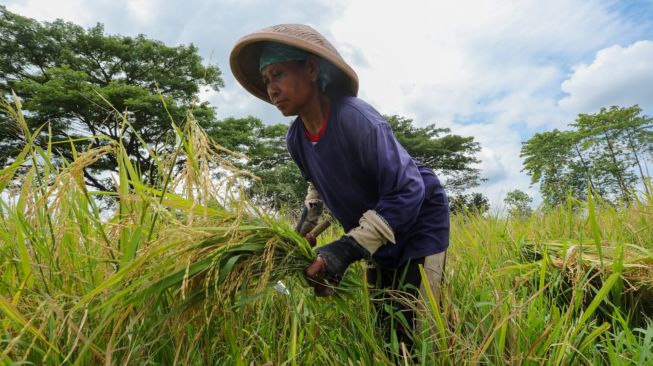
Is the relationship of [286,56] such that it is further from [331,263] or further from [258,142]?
[258,142]

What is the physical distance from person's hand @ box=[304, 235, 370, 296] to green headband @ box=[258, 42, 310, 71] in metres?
0.77

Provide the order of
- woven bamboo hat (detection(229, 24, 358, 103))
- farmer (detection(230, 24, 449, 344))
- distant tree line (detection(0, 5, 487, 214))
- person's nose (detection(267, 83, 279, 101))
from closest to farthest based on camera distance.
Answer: farmer (detection(230, 24, 449, 344)) → woven bamboo hat (detection(229, 24, 358, 103)) → person's nose (detection(267, 83, 279, 101)) → distant tree line (detection(0, 5, 487, 214))

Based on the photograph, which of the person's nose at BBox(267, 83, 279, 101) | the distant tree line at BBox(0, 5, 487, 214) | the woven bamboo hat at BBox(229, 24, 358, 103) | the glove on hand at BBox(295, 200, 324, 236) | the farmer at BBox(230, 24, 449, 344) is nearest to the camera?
the farmer at BBox(230, 24, 449, 344)

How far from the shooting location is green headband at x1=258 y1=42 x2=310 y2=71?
1682 mm

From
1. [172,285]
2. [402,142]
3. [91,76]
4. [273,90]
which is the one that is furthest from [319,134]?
[402,142]

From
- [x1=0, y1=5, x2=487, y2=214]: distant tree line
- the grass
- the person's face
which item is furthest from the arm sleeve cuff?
[x1=0, y1=5, x2=487, y2=214]: distant tree line

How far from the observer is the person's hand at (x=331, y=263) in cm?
136

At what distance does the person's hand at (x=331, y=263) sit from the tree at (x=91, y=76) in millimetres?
15005

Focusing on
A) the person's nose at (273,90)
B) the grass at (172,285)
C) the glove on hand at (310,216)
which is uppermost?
the person's nose at (273,90)

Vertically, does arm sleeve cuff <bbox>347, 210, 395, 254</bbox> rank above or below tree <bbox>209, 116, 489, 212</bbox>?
below

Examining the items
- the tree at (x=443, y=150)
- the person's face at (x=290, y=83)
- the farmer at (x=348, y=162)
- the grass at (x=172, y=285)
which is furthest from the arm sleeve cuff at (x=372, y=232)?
the tree at (x=443, y=150)

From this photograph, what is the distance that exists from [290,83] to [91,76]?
18.2m

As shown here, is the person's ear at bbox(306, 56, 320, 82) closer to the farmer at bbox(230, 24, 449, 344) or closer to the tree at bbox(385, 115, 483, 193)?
the farmer at bbox(230, 24, 449, 344)

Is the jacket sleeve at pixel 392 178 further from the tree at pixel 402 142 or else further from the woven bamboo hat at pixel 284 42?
the tree at pixel 402 142
